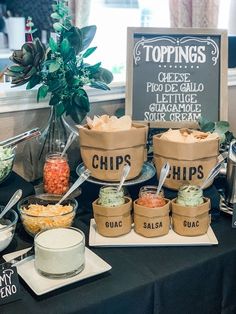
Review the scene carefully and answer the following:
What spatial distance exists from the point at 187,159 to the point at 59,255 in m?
0.49

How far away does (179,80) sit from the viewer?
1551 millimetres

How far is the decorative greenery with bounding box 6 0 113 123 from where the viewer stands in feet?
4.13

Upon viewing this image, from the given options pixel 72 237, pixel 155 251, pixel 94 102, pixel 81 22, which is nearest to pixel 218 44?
pixel 94 102

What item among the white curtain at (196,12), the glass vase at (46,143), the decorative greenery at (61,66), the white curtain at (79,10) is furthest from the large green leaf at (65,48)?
the white curtain at (79,10)

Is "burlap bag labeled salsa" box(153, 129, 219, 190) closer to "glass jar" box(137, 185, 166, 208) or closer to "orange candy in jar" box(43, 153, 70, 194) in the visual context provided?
"glass jar" box(137, 185, 166, 208)

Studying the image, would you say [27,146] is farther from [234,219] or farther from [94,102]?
[234,219]

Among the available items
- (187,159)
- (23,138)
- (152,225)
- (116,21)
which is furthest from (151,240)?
(116,21)

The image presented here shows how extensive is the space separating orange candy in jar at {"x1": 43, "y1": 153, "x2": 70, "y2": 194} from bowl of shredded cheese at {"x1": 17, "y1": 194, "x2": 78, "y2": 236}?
4.2 inches

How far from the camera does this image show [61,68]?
128 cm

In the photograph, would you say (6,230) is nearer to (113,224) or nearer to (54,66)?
(113,224)

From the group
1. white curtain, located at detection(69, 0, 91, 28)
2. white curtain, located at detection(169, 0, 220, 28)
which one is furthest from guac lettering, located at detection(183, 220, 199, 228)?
white curtain, located at detection(69, 0, 91, 28)

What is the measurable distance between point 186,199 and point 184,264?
17 cm

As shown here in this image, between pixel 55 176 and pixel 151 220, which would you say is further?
pixel 55 176

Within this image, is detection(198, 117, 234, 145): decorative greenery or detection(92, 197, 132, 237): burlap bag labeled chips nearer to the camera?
detection(92, 197, 132, 237): burlap bag labeled chips
